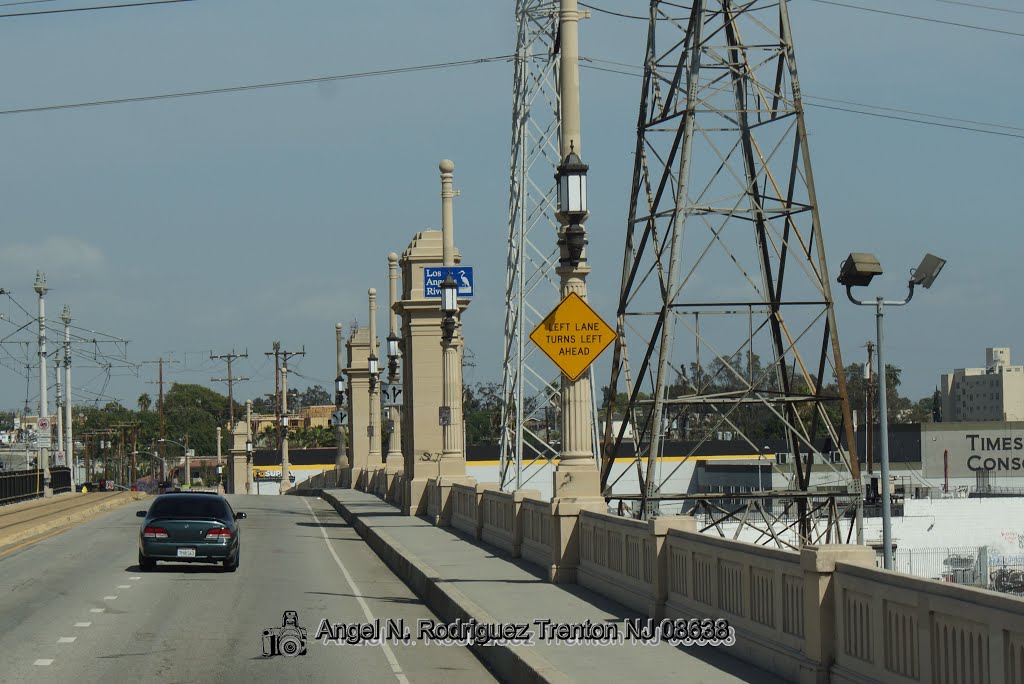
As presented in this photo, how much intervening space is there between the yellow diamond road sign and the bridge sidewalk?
3.07 m

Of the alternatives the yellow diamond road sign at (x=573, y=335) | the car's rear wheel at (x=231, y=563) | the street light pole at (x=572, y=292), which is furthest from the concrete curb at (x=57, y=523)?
the yellow diamond road sign at (x=573, y=335)

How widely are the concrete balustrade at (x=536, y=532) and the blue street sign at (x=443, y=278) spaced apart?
459 inches

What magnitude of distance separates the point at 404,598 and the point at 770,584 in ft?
32.9

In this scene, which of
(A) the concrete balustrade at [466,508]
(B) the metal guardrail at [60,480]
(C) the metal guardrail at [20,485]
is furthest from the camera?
(B) the metal guardrail at [60,480]

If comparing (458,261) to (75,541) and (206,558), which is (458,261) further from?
(206,558)

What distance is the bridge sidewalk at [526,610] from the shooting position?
37.2ft

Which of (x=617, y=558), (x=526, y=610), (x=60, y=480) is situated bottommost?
(x=60, y=480)

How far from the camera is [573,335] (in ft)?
57.7

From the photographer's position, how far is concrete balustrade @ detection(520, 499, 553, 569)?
20.9m

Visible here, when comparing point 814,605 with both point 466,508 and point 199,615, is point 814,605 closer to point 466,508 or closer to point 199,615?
point 199,615

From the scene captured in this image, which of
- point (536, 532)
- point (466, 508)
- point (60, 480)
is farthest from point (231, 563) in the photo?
point (60, 480)

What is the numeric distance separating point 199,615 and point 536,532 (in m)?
6.38

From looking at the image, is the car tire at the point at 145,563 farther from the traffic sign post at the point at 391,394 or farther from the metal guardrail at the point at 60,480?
the metal guardrail at the point at 60,480

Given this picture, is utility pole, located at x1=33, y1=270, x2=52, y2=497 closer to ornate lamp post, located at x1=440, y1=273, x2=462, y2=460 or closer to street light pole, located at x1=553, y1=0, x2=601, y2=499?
ornate lamp post, located at x1=440, y1=273, x2=462, y2=460
